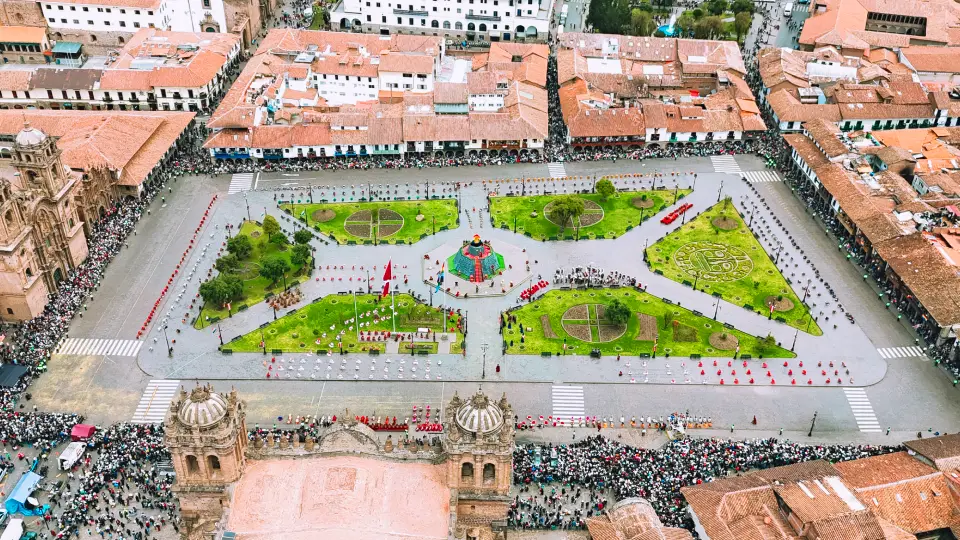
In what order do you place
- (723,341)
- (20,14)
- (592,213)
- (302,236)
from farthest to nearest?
(20,14)
(592,213)
(302,236)
(723,341)

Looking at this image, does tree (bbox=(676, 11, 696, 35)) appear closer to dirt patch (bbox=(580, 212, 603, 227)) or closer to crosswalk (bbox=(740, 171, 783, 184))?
crosswalk (bbox=(740, 171, 783, 184))

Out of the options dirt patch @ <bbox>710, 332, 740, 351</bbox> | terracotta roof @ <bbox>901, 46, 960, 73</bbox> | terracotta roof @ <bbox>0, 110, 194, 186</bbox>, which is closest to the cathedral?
terracotta roof @ <bbox>0, 110, 194, 186</bbox>

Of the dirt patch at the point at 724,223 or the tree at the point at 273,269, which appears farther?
the dirt patch at the point at 724,223

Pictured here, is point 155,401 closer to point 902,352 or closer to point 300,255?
point 300,255

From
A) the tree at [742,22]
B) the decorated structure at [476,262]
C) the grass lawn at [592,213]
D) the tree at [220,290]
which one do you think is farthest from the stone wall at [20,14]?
the tree at [742,22]

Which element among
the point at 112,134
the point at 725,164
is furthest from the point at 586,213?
the point at 112,134

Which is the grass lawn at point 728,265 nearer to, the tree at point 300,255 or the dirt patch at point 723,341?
the dirt patch at point 723,341
